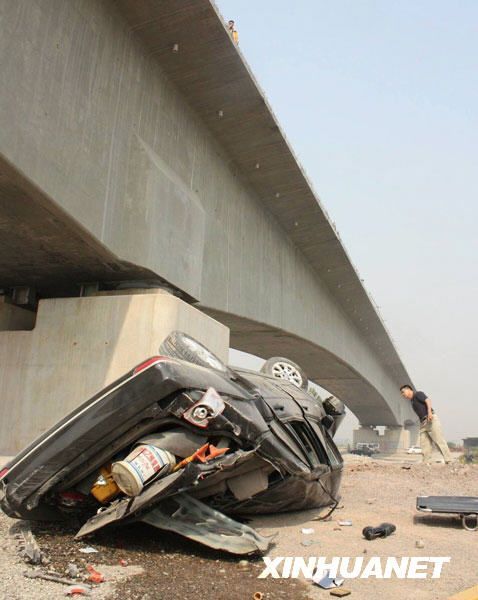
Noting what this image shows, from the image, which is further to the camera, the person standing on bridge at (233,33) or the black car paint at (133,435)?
the person standing on bridge at (233,33)

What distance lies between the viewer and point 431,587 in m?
2.91

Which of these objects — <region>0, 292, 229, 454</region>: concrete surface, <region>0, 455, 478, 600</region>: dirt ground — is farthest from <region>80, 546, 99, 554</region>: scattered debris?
<region>0, 292, 229, 454</region>: concrete surface

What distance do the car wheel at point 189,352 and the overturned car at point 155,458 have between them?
0.06 meters

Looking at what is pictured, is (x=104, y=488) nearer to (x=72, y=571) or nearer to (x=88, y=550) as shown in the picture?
(x=88, y=550)

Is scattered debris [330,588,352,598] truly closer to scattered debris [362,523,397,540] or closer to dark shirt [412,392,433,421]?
scattered debris [362,523,397,540]

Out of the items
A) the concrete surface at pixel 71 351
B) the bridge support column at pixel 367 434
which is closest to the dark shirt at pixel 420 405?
the concrete surface at pixel 71 351

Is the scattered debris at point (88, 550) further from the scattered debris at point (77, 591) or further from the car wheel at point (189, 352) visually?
the car wheel at point (189, 352)

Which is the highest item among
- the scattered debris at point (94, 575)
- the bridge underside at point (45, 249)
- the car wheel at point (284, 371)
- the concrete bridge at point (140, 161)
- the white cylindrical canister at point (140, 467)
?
the concrete bridge at point (140, 161)

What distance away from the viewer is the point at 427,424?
1198cm

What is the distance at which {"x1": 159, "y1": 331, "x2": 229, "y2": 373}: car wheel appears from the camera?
3.88m

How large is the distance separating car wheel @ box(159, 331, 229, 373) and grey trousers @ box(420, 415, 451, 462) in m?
9.34

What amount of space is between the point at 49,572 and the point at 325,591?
4.65 ft

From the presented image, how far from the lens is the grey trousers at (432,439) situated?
472 inches

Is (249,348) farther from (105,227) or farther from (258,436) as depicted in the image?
(258,436)
